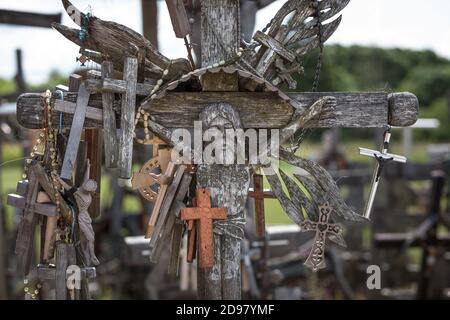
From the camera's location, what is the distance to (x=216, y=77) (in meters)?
3.72

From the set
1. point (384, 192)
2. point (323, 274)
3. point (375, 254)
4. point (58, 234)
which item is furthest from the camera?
point (384, 192)

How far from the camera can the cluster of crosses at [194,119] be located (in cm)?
370

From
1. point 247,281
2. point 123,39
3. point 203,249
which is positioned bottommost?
point 247,281

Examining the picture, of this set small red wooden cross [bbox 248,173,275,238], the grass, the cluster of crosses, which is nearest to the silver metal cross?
the cluster of crosses

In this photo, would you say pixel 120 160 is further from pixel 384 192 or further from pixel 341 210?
pixel 384 192

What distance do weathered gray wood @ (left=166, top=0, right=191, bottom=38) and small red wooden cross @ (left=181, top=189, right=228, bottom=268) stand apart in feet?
2.75

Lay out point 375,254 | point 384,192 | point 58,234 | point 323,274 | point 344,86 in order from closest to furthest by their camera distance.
→ point 58,234, point 323,274, point 375,254, point 384,192, point 344,86

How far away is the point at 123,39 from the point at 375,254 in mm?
7625

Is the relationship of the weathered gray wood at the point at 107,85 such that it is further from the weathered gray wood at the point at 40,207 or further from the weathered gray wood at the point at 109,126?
the weathered gray wood at the point at 40,207

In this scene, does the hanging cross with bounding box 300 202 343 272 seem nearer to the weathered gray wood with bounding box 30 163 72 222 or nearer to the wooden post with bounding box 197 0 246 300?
the wooden post with bounding box 197 0 246 300

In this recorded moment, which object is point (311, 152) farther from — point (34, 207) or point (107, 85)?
point (107, 85)

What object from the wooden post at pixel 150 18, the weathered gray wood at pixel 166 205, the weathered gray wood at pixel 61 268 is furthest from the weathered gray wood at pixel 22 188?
the wooden post at pixel 150 18

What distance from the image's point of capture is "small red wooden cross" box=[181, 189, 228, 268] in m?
3.64

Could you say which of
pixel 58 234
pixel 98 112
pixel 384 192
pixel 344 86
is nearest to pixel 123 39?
pixel 98 112
